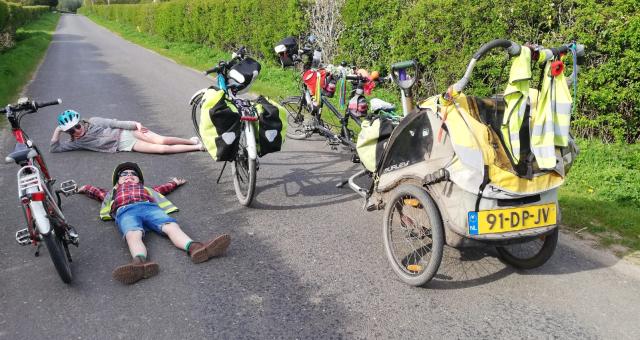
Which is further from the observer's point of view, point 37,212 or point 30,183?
point 30,183

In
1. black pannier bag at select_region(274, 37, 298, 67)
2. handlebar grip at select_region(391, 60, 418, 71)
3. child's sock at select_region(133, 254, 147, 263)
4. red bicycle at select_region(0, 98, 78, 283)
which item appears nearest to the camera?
red bicycle at select_region(0, 98, 78, 283)

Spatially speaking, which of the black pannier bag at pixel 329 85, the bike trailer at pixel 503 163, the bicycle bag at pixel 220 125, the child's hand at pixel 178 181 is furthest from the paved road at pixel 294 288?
the black pannier bag at pixel 329 85

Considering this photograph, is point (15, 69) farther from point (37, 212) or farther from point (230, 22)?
point (37, 212)

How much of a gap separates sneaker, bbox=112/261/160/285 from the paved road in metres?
0.06

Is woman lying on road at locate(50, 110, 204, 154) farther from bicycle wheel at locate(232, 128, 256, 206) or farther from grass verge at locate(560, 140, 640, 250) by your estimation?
grass verge at locate(560, 140, 640, 250)

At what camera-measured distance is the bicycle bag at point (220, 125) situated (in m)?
4.80

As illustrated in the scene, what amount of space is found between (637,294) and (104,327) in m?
3.84

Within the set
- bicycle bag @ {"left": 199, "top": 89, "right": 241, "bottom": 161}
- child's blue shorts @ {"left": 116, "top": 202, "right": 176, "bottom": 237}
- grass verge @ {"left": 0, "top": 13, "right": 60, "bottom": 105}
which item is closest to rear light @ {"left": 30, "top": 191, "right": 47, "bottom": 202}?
child's blue shorts @ {"left": 116, "top": 202, "right": 176, "bottom": 237}

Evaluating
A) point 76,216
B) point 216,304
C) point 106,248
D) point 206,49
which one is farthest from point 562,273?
point 206,49

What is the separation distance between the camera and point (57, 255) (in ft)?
11.2

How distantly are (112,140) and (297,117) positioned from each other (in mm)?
2970

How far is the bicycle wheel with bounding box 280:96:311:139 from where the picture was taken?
7.83 metres

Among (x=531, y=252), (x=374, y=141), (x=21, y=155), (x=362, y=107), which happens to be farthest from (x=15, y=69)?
(x=531, y=252)

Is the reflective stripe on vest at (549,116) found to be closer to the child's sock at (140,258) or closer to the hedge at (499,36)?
the child's sock at (140,258)
